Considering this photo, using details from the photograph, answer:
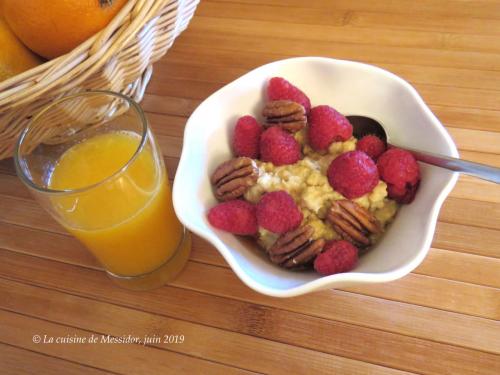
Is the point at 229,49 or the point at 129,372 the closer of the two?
the point at 129,372

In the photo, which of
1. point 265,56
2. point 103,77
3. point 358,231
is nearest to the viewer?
point 358,231

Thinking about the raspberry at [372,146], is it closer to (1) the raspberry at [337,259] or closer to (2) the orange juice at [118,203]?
(1) the raspberry at [337,259]

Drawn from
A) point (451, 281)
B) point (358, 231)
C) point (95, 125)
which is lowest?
point (451, 281)

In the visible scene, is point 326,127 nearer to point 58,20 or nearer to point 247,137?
point 247,137

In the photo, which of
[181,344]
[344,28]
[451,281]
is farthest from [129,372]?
[344,28]


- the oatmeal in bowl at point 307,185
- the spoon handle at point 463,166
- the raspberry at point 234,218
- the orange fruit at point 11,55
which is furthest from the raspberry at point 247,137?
the orange fruit at point 11,55

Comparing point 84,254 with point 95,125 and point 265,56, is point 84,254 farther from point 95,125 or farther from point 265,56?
point 265,56
